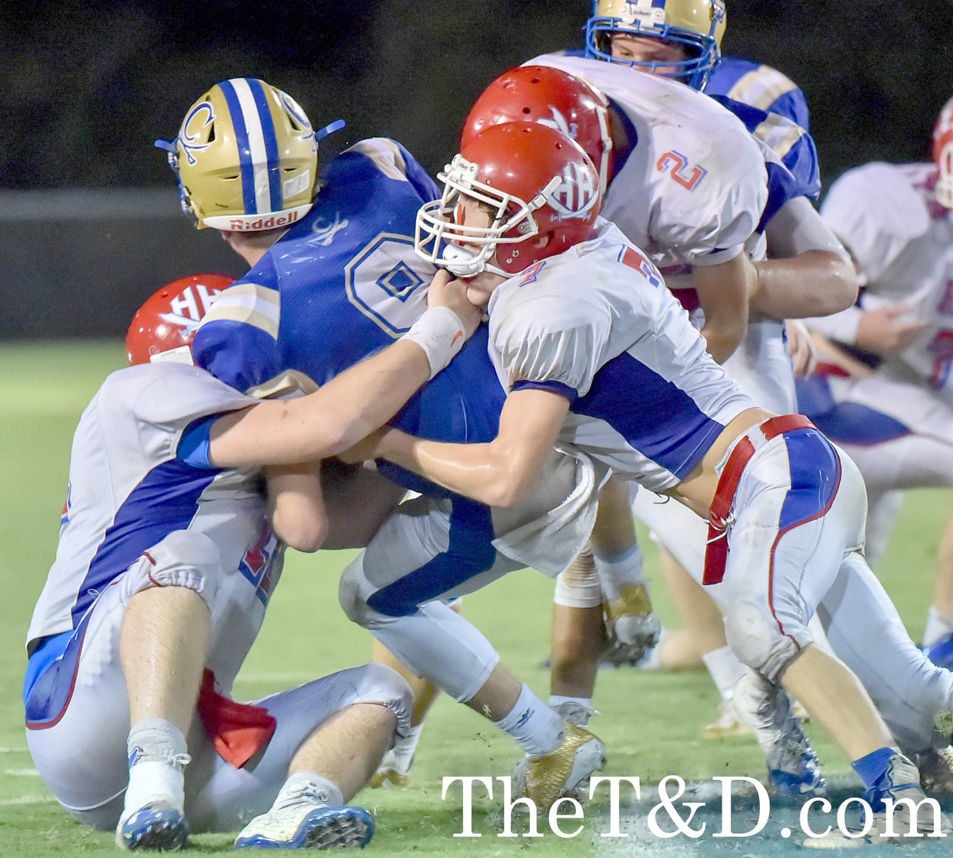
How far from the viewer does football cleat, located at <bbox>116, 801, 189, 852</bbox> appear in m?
2.48

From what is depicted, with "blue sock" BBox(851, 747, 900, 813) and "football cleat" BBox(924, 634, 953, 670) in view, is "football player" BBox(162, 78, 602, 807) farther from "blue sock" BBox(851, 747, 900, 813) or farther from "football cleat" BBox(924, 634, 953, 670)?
"football cleat" BBox(924, 634, 953, 670)

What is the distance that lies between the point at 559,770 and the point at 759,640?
2.04 feet

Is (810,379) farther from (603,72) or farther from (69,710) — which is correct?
(69,710)

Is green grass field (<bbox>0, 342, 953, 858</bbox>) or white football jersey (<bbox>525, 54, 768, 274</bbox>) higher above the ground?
white football jersey (<bbox>525, 54, 768, 274</bbox>)

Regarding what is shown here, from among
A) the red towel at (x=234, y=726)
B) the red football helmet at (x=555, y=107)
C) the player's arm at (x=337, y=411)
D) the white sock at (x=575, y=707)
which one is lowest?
the white sock at (x=575, y=707)

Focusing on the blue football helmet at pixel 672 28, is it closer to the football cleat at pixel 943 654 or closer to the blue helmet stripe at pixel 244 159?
the blue helmet stripe at pixel 244 159

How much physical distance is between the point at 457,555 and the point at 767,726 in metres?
0.67

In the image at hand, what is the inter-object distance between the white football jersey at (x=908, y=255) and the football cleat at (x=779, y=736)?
6.20ft

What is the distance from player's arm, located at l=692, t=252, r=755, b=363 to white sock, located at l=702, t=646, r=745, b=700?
0.84 meters

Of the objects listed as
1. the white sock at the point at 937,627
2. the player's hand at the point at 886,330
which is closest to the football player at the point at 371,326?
the white sock at the point at 937,627

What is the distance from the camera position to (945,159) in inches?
188

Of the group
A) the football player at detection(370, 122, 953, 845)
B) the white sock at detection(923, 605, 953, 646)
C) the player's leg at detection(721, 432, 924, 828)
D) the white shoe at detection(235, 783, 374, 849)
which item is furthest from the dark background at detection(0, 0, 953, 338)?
the white shoe at detection(235, 783, 374, 849)

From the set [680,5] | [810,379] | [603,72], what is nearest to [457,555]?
[603,72]

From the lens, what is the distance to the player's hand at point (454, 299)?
286 cm
